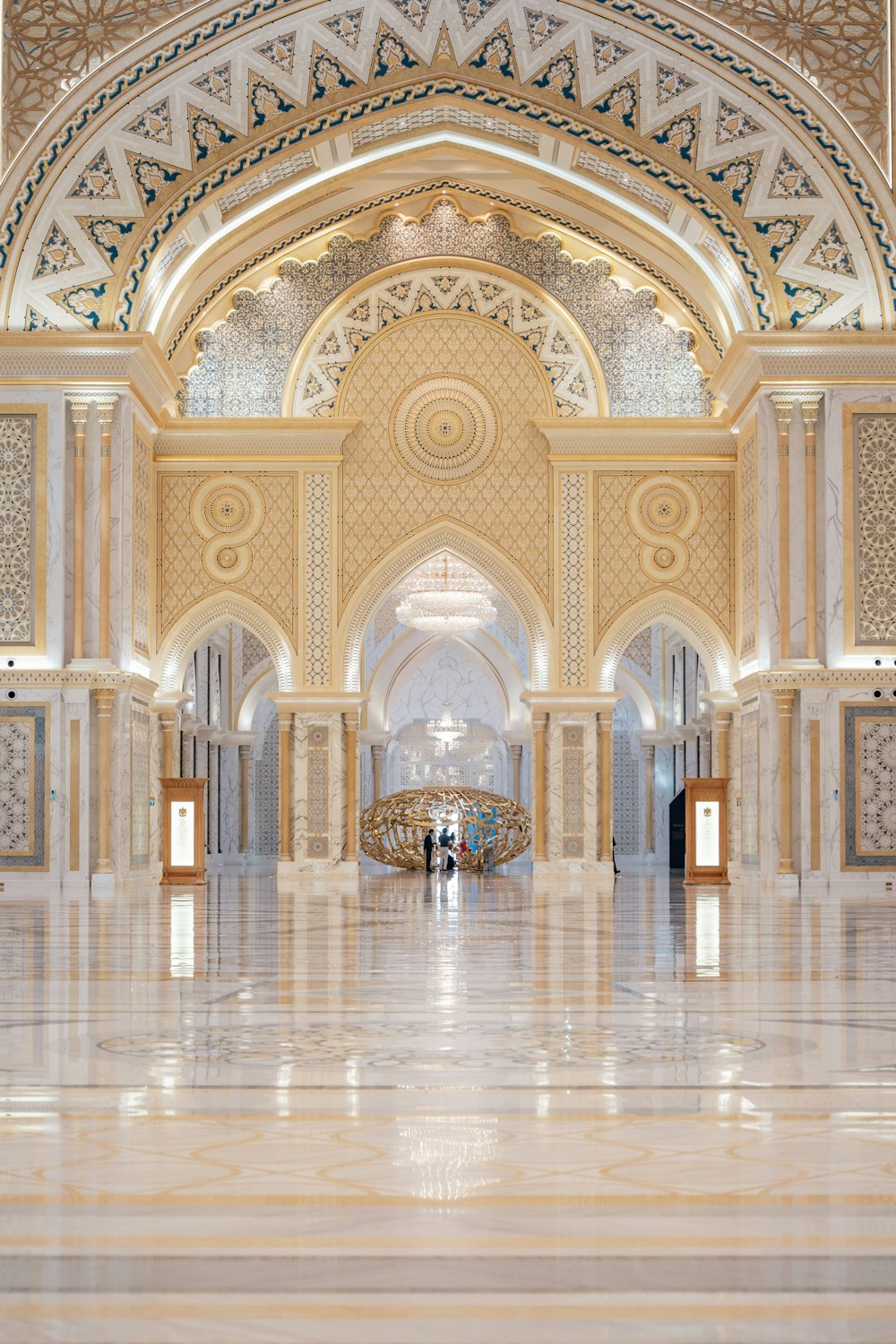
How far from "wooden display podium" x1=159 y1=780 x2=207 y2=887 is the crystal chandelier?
5.36 meters

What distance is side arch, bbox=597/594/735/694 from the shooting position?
56.4ft

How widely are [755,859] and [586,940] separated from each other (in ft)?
29.9

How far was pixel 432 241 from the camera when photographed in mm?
17562

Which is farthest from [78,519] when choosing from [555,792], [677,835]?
[677,835]

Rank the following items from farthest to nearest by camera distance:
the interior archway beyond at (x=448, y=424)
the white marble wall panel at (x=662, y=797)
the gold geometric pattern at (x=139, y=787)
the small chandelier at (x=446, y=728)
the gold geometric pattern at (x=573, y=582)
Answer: the small chandelier at (x=446, y=728) < the white marble wall panel at (x=662, y=797) < the gold geometric pattern at (x=573, y=582) < the gold geometric pattern at (x=139, y=787) < the interior archway beyond at (x=448, y=424)

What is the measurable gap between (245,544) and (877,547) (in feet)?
21.4

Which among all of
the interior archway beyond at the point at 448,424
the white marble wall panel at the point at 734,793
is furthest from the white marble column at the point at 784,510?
the white marble wall panel at the point at 734,793

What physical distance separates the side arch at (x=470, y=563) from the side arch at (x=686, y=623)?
2.05 ft

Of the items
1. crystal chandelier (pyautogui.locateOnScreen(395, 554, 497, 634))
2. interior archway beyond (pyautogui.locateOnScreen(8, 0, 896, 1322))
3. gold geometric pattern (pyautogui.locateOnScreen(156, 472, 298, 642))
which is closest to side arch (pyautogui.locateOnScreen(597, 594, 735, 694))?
interior archway beyond (pyautogui.locateOnScreen(8, 0, 896, 1322))

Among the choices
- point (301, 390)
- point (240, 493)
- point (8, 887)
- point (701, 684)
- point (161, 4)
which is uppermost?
point (161, 4)

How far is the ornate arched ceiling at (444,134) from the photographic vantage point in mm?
14836

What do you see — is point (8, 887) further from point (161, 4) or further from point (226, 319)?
point (161, 4)

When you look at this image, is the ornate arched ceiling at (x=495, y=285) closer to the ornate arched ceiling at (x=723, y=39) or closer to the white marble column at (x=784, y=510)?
the white marble column at (x=784, y=510)

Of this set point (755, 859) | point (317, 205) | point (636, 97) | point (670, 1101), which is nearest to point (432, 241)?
point (317, 205)
